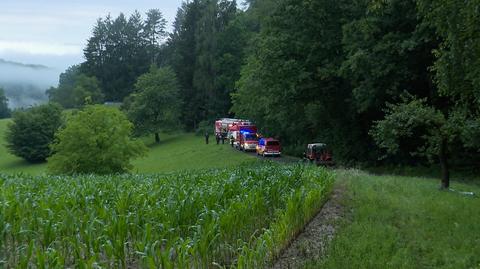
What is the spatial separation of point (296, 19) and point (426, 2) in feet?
77.3

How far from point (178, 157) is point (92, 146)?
22020 mm

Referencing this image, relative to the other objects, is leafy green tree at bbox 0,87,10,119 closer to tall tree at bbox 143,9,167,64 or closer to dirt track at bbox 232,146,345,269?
tall tree at bbox 143,9,167,64

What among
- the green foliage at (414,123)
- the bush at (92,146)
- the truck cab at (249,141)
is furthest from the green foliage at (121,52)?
the green foliage at (414,123)

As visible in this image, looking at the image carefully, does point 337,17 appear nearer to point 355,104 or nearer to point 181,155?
point 355,104

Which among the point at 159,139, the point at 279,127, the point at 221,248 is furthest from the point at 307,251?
the point at 159,139

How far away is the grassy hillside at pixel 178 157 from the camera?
48625 millimetres

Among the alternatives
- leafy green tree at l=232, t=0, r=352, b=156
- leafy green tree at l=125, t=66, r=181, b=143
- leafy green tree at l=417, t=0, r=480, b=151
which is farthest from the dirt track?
leafy green tree at l=125, t=66, r=181, b=143

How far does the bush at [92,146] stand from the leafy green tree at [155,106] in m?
38.6

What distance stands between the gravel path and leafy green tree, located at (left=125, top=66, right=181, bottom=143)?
66269mm

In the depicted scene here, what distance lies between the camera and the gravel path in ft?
24.3

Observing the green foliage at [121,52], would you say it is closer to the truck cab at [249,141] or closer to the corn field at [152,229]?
the truck cab at [249,141]

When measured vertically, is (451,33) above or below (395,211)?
above

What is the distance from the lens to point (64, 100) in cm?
12212

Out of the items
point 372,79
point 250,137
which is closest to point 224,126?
point 250,137
